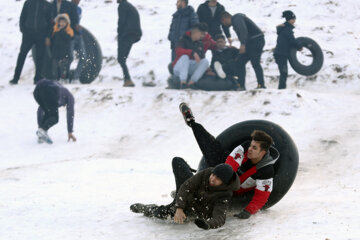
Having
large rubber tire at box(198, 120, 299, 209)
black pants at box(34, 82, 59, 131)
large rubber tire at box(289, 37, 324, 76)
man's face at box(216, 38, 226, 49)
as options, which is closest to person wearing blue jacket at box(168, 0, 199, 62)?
man's face at box(216, 38, 226, 49)

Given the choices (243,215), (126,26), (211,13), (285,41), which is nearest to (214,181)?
(243,215)

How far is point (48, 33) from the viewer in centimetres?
1273

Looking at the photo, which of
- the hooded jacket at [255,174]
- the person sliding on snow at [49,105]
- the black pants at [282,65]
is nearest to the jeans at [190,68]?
the black pants at [282,65]

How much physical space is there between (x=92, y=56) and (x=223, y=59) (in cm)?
390

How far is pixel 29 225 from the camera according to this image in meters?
4.96

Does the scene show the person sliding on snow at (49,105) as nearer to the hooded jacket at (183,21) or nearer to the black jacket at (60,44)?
the black jacket at (60,44)

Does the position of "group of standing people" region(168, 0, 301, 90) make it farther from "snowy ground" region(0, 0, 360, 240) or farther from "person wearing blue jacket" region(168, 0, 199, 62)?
"snowy ground" region(0, 0, 360, 240)

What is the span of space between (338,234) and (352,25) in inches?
489

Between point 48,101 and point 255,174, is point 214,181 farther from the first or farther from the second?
point 48,101

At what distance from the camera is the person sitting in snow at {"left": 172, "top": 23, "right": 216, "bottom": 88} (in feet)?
37.4

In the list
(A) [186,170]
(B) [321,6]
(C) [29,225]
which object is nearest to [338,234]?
(A) [186,170]

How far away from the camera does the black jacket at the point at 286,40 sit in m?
11.2

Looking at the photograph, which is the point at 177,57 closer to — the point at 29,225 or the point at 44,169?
the point at 44,169

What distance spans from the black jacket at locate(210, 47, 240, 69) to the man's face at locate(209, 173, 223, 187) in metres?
7.24
